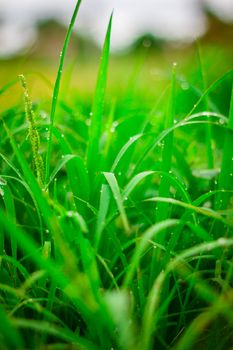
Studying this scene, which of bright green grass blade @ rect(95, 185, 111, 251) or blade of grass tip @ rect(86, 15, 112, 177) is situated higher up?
blade of grass tip @ rect(86, 15, 112, 177)

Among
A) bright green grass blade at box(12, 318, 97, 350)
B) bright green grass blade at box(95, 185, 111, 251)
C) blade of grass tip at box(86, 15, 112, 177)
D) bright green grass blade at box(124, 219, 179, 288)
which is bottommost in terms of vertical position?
bright green grass blade at box(12, 318, 97, 350)

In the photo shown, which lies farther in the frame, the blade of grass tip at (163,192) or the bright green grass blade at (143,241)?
the blade of grass tip at (163,192)

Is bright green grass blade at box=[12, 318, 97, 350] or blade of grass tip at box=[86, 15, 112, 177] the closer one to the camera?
bright green grass blade at box=[12, 318, 97, 350]

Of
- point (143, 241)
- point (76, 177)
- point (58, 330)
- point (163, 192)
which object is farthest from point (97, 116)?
point (58, 330)

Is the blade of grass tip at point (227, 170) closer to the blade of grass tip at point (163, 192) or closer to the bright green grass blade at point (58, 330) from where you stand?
the blade of grass tip at point (163, 192)

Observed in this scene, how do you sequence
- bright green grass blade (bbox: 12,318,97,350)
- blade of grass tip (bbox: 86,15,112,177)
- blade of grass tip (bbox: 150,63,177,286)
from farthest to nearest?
1. blade of grass tip (bbox: 86,15,112,177)
2. blade of grass tip (bbox: 150,63,177,286)
3. bright green grass blade (bbox: 12,318,97,350)

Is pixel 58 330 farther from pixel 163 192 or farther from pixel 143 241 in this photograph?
pixel 163 192

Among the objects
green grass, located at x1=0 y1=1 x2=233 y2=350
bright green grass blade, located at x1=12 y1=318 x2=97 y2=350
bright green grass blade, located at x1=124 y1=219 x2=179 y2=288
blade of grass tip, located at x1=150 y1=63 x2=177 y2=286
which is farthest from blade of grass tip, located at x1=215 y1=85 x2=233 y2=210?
bright green grass blade, located at x1=12 y1=318 x2=97 y2=350

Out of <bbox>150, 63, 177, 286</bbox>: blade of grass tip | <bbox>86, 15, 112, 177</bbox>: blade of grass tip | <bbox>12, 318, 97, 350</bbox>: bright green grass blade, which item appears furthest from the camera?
<bbox>86, 15, 112, 177</bbox>: blade of grass tip

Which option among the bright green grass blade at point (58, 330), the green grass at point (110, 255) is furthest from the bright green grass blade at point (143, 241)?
the bright green grass blade at point (58, 330)

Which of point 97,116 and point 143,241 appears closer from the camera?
point 143,241

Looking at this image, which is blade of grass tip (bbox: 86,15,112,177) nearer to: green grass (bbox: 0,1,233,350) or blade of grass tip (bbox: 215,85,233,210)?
green grass (bbox: 0,1,233,350)

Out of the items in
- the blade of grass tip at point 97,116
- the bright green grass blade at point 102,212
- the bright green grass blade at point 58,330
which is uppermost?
the blade of grass tip at point 97,116
